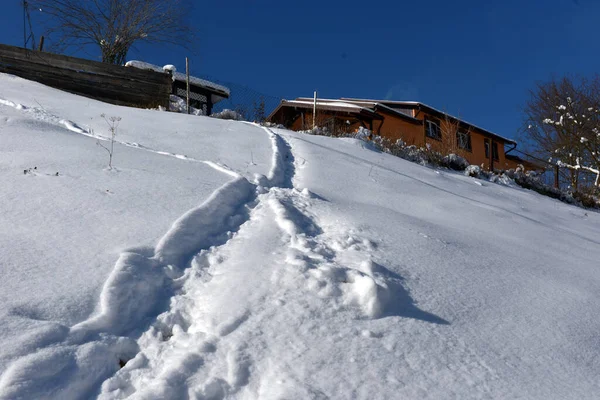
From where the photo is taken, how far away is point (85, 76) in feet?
26.1

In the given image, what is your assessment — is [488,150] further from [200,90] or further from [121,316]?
[121,316]

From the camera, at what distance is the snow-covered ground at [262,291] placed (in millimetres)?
1328

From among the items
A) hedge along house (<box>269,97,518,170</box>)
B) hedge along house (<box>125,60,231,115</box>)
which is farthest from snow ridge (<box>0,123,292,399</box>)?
hedge along house (<box>269,97,518,170</box>)

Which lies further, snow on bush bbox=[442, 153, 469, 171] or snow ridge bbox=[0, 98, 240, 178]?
snow on bush bbox=[442, 153, 469, 171]

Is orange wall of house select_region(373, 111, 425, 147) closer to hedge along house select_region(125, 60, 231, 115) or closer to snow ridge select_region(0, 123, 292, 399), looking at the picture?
hedge along house select_region(125, 60, 231, 115)

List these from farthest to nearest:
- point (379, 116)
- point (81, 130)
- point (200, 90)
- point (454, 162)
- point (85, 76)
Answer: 1. point (379, 116)
2. point (200, 90)
3. point (85, 76)
4. point (454, 162)
5. point (81, 130)

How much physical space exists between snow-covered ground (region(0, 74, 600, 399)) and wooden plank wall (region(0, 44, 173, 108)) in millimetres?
4598

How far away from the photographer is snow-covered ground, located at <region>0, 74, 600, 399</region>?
133cm

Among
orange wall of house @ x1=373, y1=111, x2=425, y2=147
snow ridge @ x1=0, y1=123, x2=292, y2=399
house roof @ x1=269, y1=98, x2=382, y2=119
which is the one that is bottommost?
snow ridge @ x1=0, y1=123, x2=292, y2=399

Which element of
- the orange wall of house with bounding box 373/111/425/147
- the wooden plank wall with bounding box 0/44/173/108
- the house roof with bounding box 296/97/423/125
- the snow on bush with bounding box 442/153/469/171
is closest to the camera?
the snow on bush with bounding box 442/153/469/171

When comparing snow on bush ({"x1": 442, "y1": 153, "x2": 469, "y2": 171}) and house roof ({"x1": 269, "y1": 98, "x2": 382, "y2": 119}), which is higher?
house roof ({"x1": 269, "y1": 98, "x2": 382, "y2": 119})

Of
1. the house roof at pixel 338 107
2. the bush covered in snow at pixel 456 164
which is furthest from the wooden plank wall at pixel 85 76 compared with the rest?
the house roof at pixel 338 107

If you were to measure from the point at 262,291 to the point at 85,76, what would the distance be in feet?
24.4

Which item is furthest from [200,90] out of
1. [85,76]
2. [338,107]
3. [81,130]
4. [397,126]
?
[81,130]
